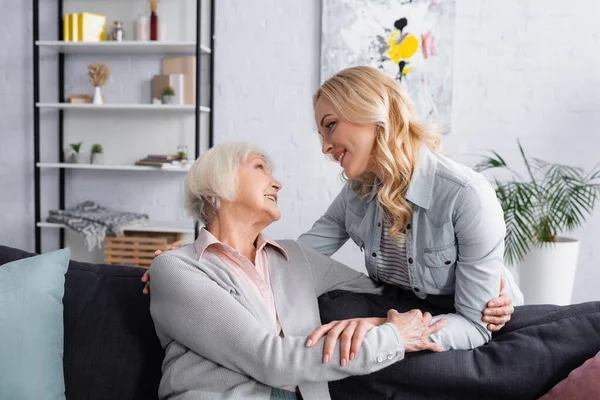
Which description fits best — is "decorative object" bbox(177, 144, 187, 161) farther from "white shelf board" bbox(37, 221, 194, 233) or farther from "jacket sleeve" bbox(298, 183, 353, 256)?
"jacket sleeve" bbox(298, 183, 353, 256)

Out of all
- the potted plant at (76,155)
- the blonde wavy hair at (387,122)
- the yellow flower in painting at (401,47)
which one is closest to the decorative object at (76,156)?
the potted plant at (76,155)

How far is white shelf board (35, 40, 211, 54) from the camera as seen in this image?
356 cm

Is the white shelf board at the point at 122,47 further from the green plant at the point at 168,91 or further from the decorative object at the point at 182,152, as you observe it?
the decorative object at the point at 182,152

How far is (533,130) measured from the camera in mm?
3555

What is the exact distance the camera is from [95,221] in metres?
3.65

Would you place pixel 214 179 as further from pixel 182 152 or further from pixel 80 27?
pixel 80 27

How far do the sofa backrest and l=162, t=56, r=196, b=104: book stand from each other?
7.05ft

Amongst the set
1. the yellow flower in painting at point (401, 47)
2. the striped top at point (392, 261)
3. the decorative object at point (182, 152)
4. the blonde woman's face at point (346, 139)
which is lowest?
the striped top at point (392, 261)

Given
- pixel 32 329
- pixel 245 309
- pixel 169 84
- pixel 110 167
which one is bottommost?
pixel 32 329

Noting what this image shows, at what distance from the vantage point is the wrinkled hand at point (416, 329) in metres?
1.49

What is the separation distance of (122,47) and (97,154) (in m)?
0.66

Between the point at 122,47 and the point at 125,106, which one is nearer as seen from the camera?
the point at 125,106

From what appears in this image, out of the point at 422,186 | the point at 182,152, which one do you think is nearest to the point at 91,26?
the point at 182,152

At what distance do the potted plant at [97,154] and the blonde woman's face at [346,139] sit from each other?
2.41 meters
